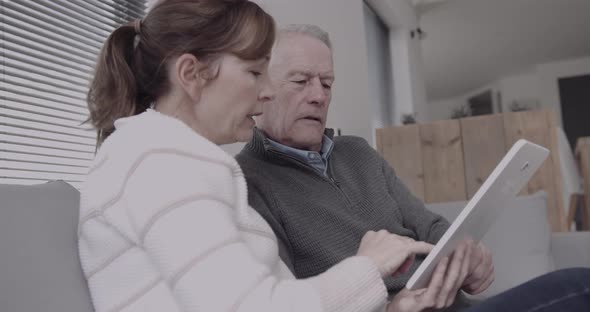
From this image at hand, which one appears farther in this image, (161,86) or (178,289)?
(161,86)

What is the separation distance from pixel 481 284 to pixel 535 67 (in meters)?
8.08

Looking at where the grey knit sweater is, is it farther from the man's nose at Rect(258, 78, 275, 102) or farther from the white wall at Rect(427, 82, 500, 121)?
the white wall at Rect(427, 82, 500, 121)

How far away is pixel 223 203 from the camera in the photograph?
2.39 feet

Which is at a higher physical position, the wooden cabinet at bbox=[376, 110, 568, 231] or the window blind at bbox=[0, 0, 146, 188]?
the window blind at bbox=[0, 0, 146, 188]

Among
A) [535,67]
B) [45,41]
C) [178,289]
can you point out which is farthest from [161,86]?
[535,67]

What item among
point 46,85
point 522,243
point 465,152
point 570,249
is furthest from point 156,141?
point 465,152

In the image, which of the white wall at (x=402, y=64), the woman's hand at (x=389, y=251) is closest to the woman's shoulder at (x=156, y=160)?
the woman's hand at (x=389, y=251)

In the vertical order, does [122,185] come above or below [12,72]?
below

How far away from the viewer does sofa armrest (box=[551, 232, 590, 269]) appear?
188 centimetres

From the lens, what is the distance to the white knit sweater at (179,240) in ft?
2.18

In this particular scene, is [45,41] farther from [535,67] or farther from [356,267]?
[535,67]

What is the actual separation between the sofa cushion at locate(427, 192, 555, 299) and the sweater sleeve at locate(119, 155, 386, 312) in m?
1.20

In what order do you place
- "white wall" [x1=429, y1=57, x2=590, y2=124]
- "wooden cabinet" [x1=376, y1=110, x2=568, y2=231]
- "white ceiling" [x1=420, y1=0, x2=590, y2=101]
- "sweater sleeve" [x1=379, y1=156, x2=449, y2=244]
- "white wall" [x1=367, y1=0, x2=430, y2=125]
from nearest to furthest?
"sweater sleeve" [x1=379, y1=156, x2=449, y2=244]
"wooden cabinet" [x1=376, y1=110, x2=568, y2=231]
"white wall" [x1=367, y1=0, x2=430, y2=125]
"white ceiling" [x1=420, y1=0, x2=590, y2=101]
"white wall" [x1=429, y1=57, x2=590, y2=124]

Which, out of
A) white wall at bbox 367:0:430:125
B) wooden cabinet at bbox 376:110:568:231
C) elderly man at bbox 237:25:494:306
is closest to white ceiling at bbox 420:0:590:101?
white wall at bbox 367:0:430:125
